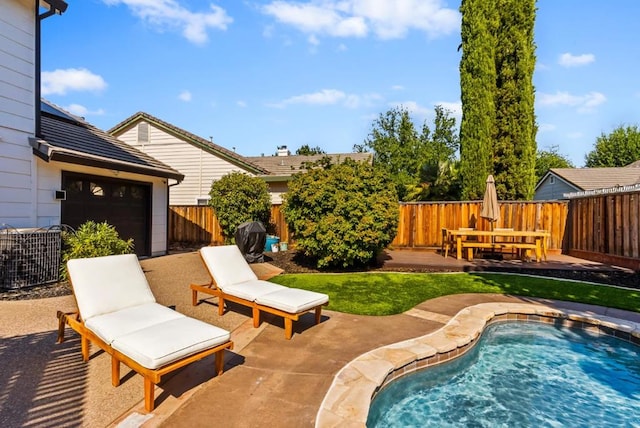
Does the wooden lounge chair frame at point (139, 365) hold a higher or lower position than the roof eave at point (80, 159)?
lower

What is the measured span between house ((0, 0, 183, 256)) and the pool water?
9.06 metres

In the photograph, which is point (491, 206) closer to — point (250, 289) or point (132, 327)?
point (250, 289)

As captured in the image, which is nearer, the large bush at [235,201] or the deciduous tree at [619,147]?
the large bush at [235,201]

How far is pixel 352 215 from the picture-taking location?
8930 millimetres

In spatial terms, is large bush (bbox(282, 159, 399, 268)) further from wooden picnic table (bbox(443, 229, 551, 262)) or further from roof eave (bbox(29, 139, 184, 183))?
roof eave (bbox(29, 139, 184, 183))

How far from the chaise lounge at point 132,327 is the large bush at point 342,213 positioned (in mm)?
5264

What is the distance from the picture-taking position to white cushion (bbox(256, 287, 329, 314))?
15.0 feet

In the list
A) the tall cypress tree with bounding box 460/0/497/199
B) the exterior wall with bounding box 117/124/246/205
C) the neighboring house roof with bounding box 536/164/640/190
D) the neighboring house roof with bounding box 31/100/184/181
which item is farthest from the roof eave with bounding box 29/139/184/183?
the neighboring house roof with bounding box 536/164/640/190

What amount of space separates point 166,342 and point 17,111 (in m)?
8.23

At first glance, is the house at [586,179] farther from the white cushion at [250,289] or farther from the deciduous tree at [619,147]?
the deciduous tree at [619,147]

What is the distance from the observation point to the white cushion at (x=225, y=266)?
562cm

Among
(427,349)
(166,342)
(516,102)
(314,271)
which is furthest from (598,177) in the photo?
(166,342)

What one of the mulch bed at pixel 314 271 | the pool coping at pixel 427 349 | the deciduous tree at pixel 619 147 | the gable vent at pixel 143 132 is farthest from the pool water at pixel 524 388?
the deciduous tree at pixel 619 147

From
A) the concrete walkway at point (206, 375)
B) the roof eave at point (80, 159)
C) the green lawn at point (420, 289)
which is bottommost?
the concrete walkway at point (206, 375)
